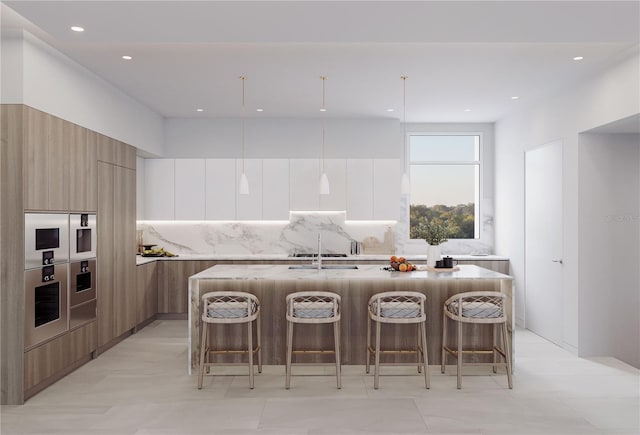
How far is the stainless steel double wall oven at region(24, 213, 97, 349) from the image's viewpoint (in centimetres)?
374

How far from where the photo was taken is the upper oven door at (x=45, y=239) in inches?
146

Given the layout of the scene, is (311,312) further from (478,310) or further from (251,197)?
(251,197)

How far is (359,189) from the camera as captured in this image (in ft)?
22.8

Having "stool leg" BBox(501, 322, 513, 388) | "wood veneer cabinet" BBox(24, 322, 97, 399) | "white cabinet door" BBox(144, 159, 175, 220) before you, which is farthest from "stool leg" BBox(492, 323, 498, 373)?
"white cabinet door" BBox(144, 159, 175, 220)

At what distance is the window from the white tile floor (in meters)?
3.03

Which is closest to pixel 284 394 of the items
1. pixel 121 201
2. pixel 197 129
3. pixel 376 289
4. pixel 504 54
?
pixel 376 289

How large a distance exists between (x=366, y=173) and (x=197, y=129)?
2654 millimetres

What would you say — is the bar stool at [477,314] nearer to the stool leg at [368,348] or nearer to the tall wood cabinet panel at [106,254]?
the stool leg at [368,348]

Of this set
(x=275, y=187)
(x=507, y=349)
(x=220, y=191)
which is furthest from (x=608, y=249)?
(x=220, y=191)

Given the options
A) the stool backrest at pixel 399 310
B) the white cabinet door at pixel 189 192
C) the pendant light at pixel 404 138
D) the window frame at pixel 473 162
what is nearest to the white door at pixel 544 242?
the window frame at pixel 473 162

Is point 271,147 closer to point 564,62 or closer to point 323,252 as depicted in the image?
point 323,252

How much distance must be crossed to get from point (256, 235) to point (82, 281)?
2.96m

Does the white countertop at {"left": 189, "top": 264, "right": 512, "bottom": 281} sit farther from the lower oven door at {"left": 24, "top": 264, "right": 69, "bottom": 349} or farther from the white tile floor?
the lower oven door at {"left": 24, "top": 264, "right": 69, "bottom": 349}

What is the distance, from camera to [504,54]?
14.0 feet
